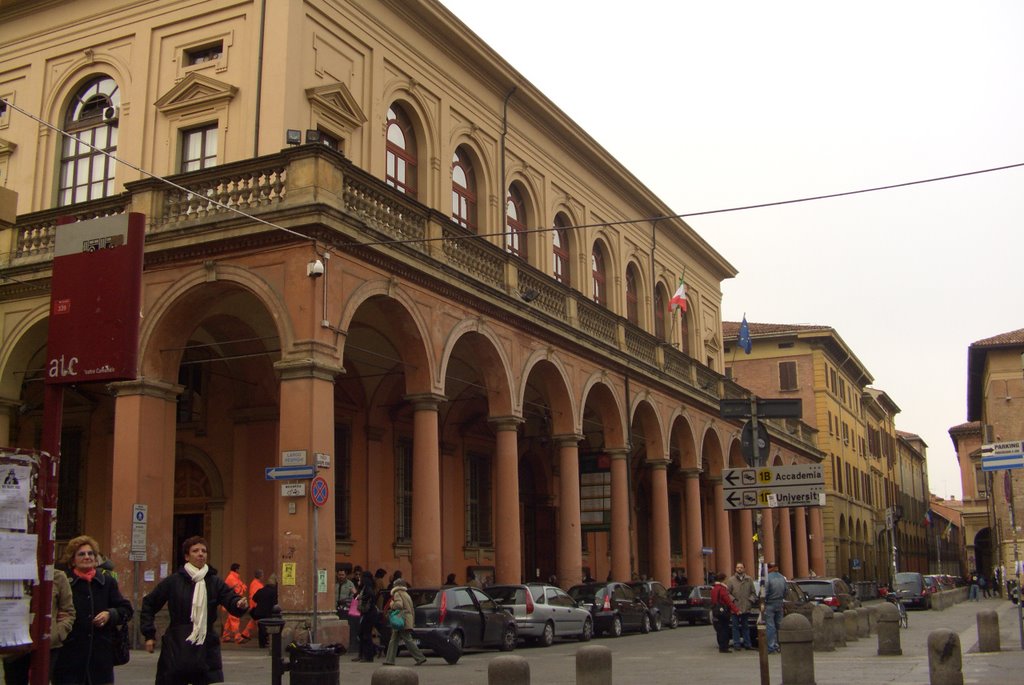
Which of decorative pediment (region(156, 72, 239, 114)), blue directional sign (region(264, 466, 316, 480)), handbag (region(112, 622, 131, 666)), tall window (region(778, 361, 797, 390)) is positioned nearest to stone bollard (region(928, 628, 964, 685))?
handbag (region(112, 622, 131, 666))

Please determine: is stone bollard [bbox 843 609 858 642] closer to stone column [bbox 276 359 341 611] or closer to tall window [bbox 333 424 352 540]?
stone column [bbox 276 359 341 611]

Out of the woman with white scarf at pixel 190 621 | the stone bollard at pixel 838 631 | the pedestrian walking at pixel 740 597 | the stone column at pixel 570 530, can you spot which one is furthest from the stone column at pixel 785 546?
the woman with white scarf at pixel 190 621

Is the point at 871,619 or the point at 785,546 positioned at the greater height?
the point at 785,546

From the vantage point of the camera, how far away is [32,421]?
26.3 meters

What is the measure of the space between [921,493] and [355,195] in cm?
11410

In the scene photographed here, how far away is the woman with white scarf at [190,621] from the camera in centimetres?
843

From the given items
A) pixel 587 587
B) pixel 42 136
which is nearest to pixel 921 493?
pixel 587 587

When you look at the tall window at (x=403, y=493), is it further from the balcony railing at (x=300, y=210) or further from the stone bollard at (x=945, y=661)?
the stone bollard at (x=945, y=661)

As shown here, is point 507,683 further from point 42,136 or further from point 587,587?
point 42,136

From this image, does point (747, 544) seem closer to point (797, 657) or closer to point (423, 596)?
point (423, 596)

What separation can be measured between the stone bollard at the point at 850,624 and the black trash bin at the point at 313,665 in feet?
47.1

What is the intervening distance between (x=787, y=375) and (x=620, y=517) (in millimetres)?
37908

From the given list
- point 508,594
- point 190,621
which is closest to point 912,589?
point 508,594

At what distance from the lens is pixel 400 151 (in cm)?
2506
